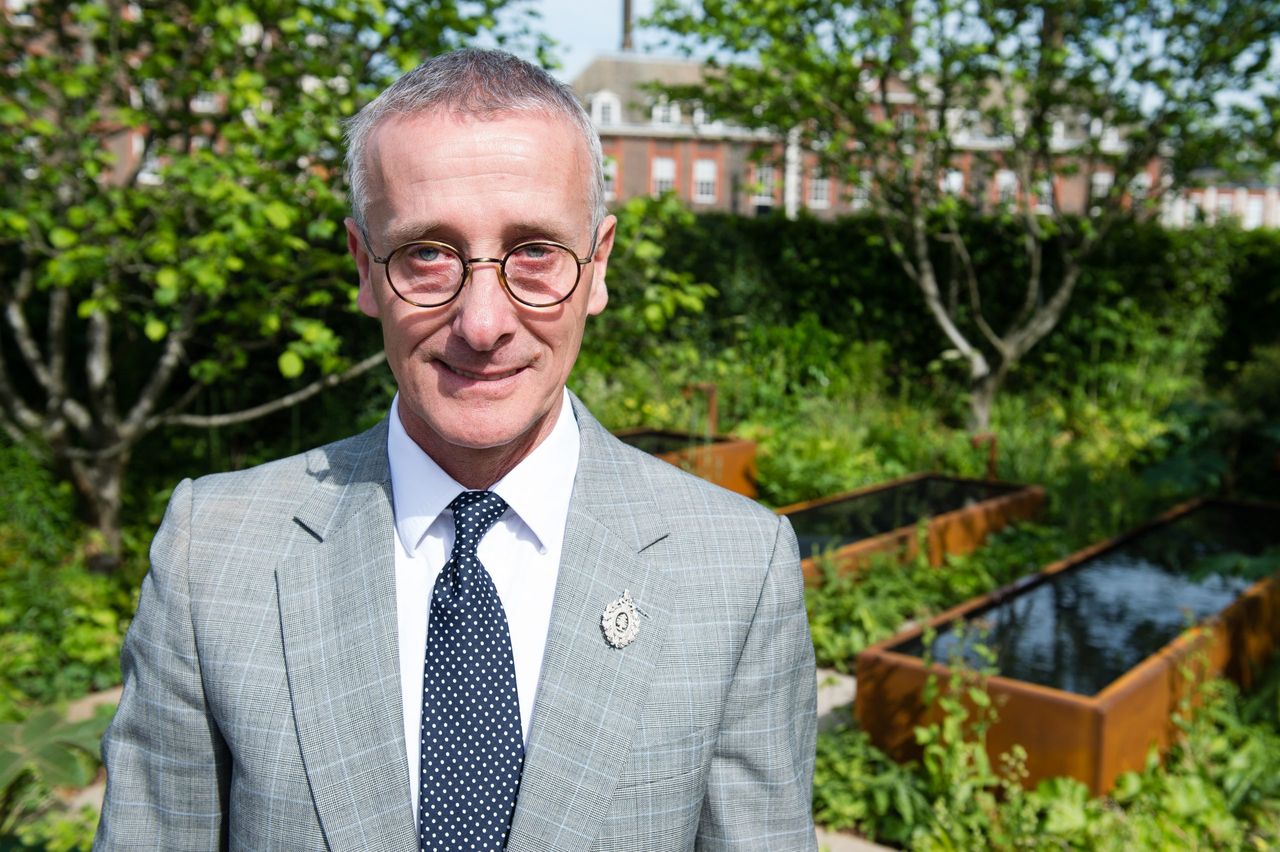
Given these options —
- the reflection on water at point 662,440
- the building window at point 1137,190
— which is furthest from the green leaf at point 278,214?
the building window at point 1137,190

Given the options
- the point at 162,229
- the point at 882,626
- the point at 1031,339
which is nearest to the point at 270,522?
the point at 162,229

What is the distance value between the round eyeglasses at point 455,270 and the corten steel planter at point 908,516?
4.56 m

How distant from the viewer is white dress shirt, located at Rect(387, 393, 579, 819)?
143cm

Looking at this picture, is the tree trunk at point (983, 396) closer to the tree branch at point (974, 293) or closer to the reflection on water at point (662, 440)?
the tree branch at point (974, 293)

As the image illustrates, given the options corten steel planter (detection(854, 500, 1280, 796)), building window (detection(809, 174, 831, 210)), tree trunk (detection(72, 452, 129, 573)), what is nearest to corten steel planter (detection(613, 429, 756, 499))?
corten steel planter (detection(854, 500, 1280, 796))

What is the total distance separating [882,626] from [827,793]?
167 cm

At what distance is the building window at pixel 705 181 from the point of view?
43781 millimetres

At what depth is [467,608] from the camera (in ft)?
4.57

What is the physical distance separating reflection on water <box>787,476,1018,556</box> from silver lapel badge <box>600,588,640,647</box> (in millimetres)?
4692

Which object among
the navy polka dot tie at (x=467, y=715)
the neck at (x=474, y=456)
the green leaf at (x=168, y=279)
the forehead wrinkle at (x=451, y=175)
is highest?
the forehead wrinkle at (x=451, y=175)

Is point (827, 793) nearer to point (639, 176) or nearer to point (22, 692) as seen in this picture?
point (22, 692)

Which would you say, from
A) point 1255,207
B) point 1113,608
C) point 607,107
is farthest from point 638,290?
point 1255,207

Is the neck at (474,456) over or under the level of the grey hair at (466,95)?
under

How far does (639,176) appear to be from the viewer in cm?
4259
